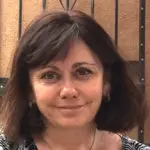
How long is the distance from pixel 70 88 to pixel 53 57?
0.45 feet

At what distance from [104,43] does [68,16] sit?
184 mm

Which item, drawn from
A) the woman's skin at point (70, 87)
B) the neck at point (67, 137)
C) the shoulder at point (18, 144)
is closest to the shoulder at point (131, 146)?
the neck at point (67, 137)

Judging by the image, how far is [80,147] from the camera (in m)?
2.04

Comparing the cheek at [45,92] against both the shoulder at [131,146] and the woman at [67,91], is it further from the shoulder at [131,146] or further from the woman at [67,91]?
the shoulder at [131,146]

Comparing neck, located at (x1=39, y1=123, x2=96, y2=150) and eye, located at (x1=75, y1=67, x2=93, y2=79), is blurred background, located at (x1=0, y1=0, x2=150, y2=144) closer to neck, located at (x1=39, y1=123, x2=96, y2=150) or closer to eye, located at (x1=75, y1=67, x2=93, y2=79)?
neck, located at (x1=39, y1=123, x2=96, y2=150)

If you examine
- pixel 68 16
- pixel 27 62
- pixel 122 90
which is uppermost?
pixel 68 16

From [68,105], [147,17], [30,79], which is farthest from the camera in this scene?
[147,17]

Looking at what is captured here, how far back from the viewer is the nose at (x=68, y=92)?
180 centimetres

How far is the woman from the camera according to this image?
184 centimetres

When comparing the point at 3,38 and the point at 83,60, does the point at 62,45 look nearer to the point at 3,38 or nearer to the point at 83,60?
the point at 83,60

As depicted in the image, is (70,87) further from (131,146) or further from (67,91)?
(131,146)

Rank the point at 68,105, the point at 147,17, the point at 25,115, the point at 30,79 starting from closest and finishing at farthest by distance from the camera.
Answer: the point at 68,105 < the point at 30,79 < the point at 25,115 < the point at 147,17

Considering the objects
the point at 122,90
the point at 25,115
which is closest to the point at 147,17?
the point at 122,90

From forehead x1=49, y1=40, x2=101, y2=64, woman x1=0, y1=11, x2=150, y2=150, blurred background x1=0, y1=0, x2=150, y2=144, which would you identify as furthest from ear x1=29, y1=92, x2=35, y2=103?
blurred background x1=0, y1=0, x2=150, y2=144
